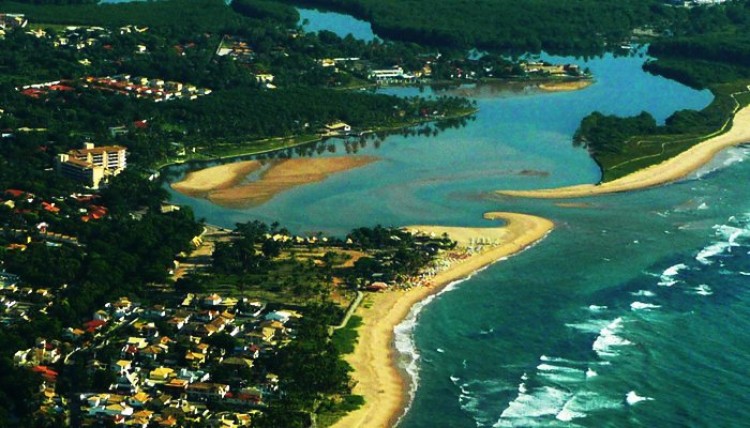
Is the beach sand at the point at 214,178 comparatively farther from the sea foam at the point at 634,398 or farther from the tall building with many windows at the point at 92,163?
the sea foam at the point at 634,398

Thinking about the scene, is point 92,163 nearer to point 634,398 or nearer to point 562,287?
point 562,287

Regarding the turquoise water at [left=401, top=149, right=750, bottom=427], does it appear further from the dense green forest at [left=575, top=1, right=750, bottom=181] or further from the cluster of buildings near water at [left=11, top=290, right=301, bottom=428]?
the dense green forest at [left=575, top=1, right=750, bottom=181]

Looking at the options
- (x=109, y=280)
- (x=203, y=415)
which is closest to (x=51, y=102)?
(x=109, y=280)

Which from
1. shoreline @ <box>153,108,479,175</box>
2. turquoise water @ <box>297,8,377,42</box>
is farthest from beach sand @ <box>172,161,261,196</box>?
turquoise water @ <box>297,8,377,42</box>

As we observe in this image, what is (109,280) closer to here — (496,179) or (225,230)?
(225,230)

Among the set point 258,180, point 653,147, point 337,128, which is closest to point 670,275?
point 258,180
